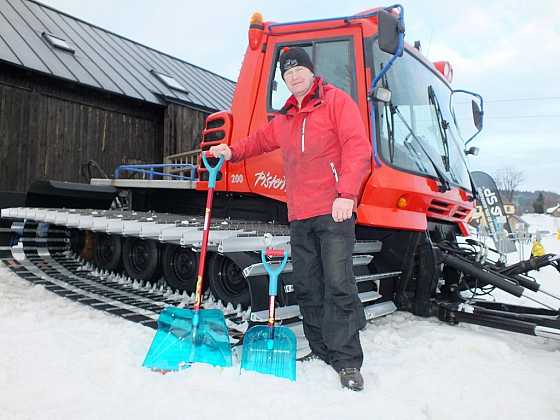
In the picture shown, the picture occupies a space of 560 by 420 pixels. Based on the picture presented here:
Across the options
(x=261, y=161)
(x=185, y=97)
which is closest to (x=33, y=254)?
(x=261, y=161)

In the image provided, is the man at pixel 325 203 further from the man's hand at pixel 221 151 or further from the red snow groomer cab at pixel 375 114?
the red snow groomer cab at pixel 375 114

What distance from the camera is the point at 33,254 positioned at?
5.88 m

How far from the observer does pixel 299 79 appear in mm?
2943

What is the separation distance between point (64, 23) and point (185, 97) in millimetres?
4472

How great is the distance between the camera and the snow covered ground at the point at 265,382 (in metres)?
2.30

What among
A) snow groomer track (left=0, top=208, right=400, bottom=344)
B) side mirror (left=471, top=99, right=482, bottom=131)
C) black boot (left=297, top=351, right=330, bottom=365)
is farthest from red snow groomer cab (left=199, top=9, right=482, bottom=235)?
black boot (left=297, top=351, right=330, bottom=365)

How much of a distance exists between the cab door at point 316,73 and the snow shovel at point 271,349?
45.1 inches

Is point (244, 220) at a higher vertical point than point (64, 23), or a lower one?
lower

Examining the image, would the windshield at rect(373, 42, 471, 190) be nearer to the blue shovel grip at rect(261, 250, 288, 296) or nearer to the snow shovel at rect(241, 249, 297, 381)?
the blue shovel grip at rect(261, 250, 288, 296)

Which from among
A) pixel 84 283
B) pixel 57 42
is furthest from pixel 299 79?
pixel 57 42

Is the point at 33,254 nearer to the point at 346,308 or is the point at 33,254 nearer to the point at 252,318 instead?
the point at 252,318

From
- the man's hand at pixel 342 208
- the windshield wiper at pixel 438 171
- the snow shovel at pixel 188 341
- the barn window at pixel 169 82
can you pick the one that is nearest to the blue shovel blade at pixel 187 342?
the snow shovel at pixel 188 341

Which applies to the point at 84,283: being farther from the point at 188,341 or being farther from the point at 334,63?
the point at 334,63

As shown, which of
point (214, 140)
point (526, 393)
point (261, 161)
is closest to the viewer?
point (526, 393)
